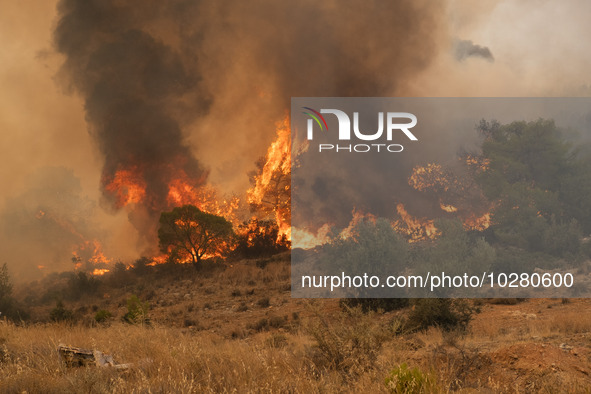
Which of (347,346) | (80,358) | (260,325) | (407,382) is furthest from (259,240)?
(407,382)

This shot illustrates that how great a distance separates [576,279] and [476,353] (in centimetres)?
1823

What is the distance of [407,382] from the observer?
14.6ft

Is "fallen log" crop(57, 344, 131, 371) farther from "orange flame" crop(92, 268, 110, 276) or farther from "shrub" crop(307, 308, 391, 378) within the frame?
"orange flame" crop(92, 268, 110, 276)

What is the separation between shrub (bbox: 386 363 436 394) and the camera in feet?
14.4

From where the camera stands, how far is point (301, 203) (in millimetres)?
35094

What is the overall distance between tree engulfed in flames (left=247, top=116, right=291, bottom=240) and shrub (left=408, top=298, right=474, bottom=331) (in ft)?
84.5

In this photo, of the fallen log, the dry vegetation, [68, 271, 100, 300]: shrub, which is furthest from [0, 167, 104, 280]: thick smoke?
the fallen log

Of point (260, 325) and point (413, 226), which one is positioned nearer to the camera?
point (260, 325)

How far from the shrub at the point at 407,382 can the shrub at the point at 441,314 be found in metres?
8.62

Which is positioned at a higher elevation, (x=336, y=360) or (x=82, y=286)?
(x=82, y=286)

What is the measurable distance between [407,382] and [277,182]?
35.2 meters

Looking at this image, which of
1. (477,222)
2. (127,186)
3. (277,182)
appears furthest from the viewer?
(127,186)

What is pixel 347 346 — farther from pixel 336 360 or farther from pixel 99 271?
pixel 99 271

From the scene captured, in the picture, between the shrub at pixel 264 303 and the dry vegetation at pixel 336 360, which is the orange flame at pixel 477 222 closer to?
the dry vegetation at pixel 336 360
